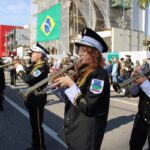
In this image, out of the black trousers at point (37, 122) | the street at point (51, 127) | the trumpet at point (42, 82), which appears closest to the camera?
the trumpet at point (42, 82)

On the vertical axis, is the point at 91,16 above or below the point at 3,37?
below

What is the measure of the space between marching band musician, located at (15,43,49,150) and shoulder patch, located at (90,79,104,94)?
6.90 ft

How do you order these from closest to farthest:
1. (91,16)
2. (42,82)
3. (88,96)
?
(88,96)
(42,82)
(91,16)

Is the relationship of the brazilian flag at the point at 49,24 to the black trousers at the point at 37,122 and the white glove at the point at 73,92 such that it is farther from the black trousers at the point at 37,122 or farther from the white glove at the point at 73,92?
the white glove at the point at 73,92

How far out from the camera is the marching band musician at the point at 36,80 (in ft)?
16.2

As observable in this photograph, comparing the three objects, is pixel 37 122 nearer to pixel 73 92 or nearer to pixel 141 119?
pixel 141 119

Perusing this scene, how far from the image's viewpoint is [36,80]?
16.2ft

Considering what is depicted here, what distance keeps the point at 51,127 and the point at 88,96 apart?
458 centimetres

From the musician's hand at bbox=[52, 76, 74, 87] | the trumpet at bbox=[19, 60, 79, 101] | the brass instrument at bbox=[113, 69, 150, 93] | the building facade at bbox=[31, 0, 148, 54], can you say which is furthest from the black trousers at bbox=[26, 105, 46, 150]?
the building facade at bbox=[31, 0, 148, 54]

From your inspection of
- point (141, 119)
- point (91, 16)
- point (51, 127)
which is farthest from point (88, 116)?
point (91, 16)

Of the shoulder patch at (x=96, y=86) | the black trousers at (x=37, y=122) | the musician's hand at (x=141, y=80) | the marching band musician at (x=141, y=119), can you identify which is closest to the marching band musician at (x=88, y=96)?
the shoulder patch at (x=96, y=86)

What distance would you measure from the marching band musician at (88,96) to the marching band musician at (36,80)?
190 cm

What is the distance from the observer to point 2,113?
9.34 meters

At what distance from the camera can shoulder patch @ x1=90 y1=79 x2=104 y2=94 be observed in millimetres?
2904
